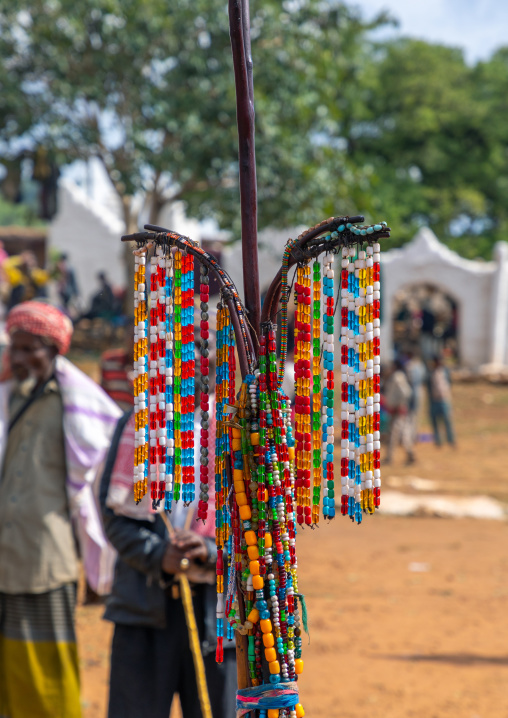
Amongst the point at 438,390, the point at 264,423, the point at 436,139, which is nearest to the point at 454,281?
the point at 436,139

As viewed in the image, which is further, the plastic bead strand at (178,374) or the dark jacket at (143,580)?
the dark jacket at (143,580)

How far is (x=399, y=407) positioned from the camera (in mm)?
11523

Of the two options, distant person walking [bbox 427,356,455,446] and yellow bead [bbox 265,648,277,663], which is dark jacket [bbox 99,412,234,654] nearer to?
yellow bead [bbox 265,648,277,663]

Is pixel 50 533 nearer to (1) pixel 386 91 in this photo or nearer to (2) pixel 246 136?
(2) pixel 246 136

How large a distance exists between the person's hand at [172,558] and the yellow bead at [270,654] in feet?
4.01

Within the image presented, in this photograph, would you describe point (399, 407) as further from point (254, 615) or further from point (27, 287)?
point (254, 615)

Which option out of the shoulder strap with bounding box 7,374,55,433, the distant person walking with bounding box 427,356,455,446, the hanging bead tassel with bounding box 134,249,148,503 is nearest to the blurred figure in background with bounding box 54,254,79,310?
the distant person walking with bounding box 427,356,455,446

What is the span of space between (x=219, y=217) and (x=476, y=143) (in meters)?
15.7

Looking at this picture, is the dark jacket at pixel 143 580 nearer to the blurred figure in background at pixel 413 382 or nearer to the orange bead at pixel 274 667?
the orange bead at pixel 274 667

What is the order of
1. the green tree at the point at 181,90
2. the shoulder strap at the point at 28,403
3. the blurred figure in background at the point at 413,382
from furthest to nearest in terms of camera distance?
1. the blurred figure in background at the point at 413,382
2. the green tree at the point at 181,90
3. the shoulder strap at the point at 28,403

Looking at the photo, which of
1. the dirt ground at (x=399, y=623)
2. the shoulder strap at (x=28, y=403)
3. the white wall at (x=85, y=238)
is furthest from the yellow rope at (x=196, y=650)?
Result: the white wall at (x=85, y=238)

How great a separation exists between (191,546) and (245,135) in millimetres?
1546

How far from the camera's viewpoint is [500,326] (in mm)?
19469

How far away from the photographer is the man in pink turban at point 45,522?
10.9 ft
